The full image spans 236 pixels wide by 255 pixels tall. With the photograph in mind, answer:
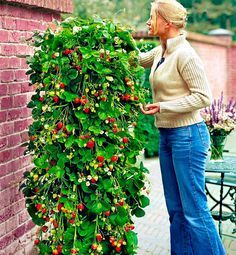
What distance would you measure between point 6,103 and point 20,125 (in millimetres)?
293

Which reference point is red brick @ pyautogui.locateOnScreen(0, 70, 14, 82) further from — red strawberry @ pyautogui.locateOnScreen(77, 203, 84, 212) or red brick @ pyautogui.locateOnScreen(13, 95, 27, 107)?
red strawberry @ pyautogui.locateOnScreen(77, 203, 84, 212)

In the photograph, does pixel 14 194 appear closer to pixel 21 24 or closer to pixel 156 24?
pixel 21 24

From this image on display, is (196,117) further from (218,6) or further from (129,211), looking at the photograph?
(218,6)

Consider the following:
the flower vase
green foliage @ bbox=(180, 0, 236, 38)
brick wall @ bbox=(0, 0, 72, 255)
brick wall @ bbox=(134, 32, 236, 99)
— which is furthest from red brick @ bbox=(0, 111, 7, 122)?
green foliage @ bbox=(180, 0, 236, 38)

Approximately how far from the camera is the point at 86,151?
3.28m

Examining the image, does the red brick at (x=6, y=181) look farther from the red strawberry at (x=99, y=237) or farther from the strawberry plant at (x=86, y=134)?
the red strawberry at (x=99, y=237)

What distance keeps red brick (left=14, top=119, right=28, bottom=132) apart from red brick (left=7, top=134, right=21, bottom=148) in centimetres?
5

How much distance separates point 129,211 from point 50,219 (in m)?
0.50

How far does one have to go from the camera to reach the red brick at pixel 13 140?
385cm

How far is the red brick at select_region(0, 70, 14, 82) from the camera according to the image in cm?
370

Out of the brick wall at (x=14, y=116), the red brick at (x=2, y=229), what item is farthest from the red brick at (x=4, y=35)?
the red brick at (x=2, y=229)

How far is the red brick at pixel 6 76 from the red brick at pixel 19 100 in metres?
0.14

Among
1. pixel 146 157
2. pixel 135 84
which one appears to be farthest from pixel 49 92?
pixel 146 157

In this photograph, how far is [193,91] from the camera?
372 centimetres
